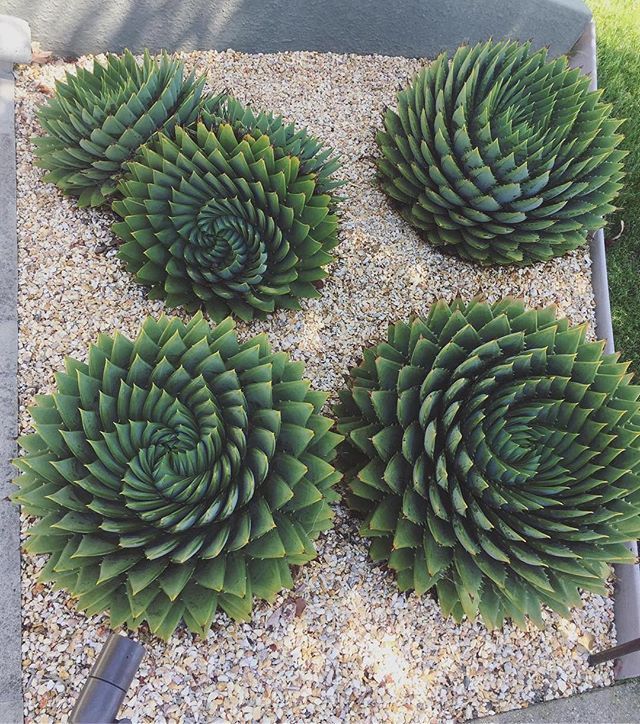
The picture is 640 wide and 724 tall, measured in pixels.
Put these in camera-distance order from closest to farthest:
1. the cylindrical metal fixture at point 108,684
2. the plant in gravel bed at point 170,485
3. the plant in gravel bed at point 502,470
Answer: the cylindrical metal fixture at point 108,684, the plant in gravel bed at point 170,485, the plant in gravel bed at point 502,470

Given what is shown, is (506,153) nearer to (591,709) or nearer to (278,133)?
(278,133)

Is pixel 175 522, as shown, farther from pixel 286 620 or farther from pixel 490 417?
pixel 490 417

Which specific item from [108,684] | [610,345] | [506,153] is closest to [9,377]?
[108,684]

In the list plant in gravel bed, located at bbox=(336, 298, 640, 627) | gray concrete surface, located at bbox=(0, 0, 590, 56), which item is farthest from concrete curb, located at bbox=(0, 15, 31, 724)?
plant in gravel bed, located at bbox=(336, 298, 640, 627)

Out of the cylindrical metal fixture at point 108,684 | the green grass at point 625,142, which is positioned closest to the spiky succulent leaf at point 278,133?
the green grass at point 625,142

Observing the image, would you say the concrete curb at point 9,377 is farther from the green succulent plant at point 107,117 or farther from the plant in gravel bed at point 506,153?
the plant in gravel bed at point 506,153

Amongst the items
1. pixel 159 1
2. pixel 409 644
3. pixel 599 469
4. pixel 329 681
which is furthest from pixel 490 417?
pixel 159 1

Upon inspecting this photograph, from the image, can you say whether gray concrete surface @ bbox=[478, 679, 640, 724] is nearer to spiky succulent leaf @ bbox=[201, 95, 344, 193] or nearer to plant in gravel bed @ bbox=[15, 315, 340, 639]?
plant in gravel bed @ bbox=[15, 315, 340, 639]
